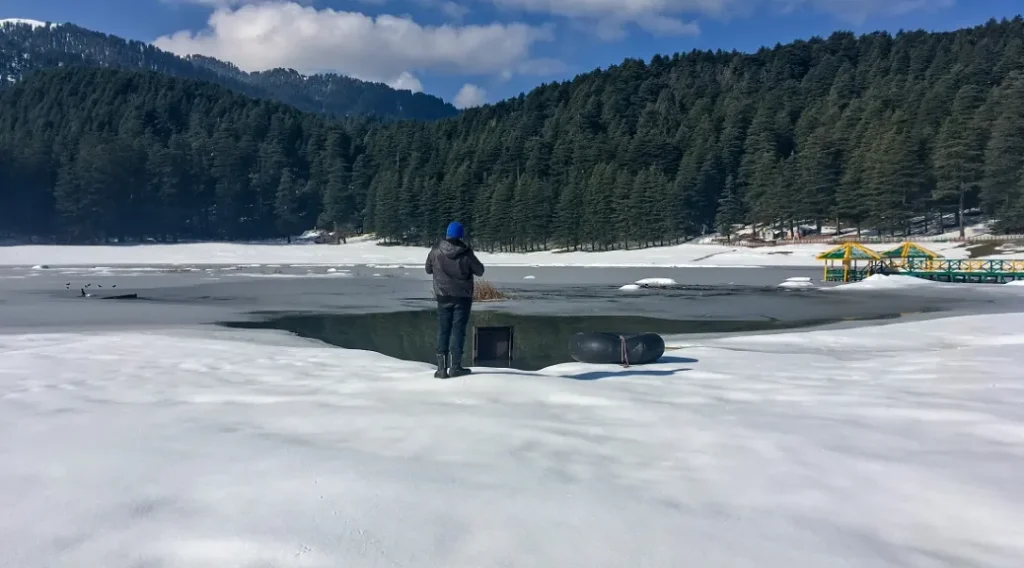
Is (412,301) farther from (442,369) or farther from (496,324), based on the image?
(442,369)

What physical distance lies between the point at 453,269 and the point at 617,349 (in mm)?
3098

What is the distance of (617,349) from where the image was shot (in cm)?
1016

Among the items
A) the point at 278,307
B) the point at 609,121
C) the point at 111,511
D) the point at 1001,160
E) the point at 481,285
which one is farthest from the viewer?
the point at 609,121

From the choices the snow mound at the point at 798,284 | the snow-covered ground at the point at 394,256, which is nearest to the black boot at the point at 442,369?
the snow mound at the point at 798,284

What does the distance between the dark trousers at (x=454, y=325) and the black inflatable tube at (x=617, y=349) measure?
2.58 m

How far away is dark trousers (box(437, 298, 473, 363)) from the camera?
27.1ft

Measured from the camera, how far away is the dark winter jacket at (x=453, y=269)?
8203mm

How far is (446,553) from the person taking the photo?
11.4ft

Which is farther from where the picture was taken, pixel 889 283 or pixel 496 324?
pixel 889 283

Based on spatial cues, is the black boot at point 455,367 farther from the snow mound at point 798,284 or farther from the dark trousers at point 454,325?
the snow mound at point 798,284

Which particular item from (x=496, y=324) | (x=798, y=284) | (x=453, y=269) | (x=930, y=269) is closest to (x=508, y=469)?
(x=453, y=269)

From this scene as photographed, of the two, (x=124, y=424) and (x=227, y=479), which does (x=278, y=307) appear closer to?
(x=124, y=424)

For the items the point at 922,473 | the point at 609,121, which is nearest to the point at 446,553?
the point at 922,473

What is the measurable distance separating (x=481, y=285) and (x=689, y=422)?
22247 millimetres
